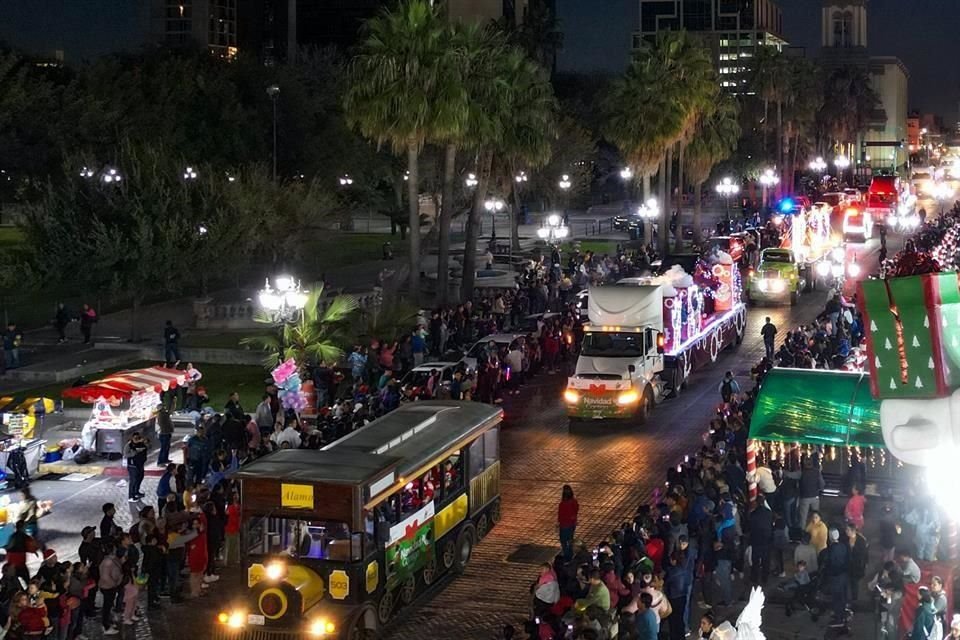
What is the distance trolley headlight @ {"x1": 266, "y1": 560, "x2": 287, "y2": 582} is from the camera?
17078 mm

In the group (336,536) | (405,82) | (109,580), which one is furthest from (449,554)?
(405,82)

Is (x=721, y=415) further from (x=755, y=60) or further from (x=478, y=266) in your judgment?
(x=755, y=60)

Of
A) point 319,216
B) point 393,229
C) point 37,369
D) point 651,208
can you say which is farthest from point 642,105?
point 37,369

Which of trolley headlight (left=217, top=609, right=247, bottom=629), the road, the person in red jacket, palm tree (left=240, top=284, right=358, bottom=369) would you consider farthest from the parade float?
trolley headlight (left=217, top=609, right=247, bottom=629)

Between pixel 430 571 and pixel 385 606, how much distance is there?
5.75 ft

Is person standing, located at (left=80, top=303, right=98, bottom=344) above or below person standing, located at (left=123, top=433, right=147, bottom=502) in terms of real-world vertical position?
above

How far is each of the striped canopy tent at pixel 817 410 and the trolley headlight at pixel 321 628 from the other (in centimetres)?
790

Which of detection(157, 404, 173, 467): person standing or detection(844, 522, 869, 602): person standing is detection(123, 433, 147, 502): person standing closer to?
detection(157, 404, 173, 467): person standing

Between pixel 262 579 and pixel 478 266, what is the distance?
1915 inches

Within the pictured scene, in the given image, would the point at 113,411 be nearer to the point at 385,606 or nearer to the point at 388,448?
the point at 388,448

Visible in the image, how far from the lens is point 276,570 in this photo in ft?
56.3

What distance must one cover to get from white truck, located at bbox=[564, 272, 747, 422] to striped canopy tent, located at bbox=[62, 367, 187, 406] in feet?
27.7

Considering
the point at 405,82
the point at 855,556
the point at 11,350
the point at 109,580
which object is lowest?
the point at 109,580

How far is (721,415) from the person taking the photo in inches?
1054
